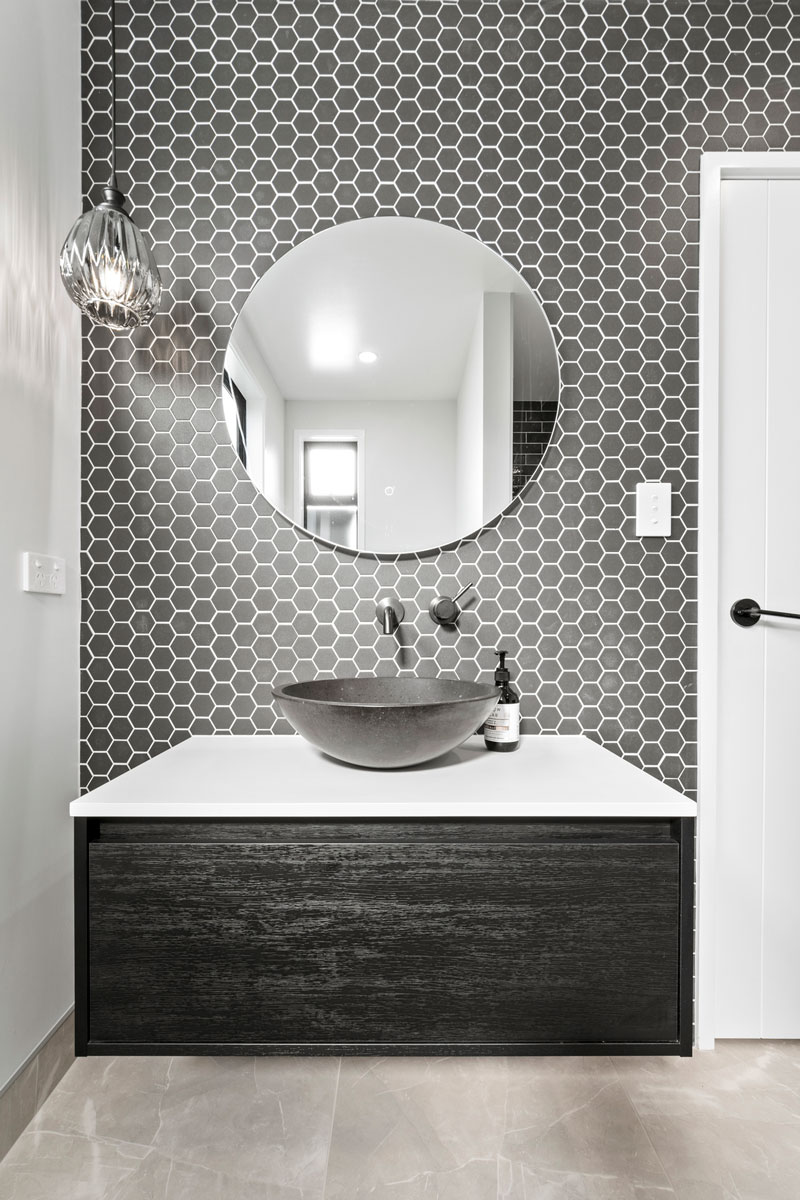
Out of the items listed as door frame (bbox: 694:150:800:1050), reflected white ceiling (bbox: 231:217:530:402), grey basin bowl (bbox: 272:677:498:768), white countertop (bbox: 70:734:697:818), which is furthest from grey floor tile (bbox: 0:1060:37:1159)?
reflected white ceiling (bbox: 231:217:530:402)

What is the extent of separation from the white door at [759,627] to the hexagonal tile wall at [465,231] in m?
0.10

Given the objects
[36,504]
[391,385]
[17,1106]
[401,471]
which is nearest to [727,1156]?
[17,1106]

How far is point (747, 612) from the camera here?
177 centimetres


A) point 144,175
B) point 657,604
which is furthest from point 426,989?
point 144,175

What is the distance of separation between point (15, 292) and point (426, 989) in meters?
1.55

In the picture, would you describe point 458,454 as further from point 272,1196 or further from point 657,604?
point 272,1196

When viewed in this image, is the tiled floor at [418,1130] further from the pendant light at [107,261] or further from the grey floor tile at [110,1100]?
the pendant light at [107,261]

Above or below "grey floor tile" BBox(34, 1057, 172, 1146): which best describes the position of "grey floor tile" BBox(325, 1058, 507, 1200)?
above

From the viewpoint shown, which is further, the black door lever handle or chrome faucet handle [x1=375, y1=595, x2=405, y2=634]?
the black door lever handle

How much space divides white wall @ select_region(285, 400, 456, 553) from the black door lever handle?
0.75 meters

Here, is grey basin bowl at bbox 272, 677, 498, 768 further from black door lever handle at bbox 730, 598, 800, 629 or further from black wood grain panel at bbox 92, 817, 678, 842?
black door lever handle at bbox 730, 598, 800, 629

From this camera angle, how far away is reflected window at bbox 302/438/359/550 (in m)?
1.74

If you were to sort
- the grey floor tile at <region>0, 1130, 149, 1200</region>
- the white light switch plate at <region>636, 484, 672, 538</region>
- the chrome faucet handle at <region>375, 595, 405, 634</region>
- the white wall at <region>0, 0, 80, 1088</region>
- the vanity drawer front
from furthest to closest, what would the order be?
the white light switch plate at <region>636, 484, 672, 538</region> < the chrome faucet handle at <region>375, 595, 405, 634</region> < the white wall at <region>0, 0, 80, 1088</region> < the grey floor tile at <region>0, 1130, 149, 1200</region> < the vanity drawer front

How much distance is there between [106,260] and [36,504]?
0.54 metres
